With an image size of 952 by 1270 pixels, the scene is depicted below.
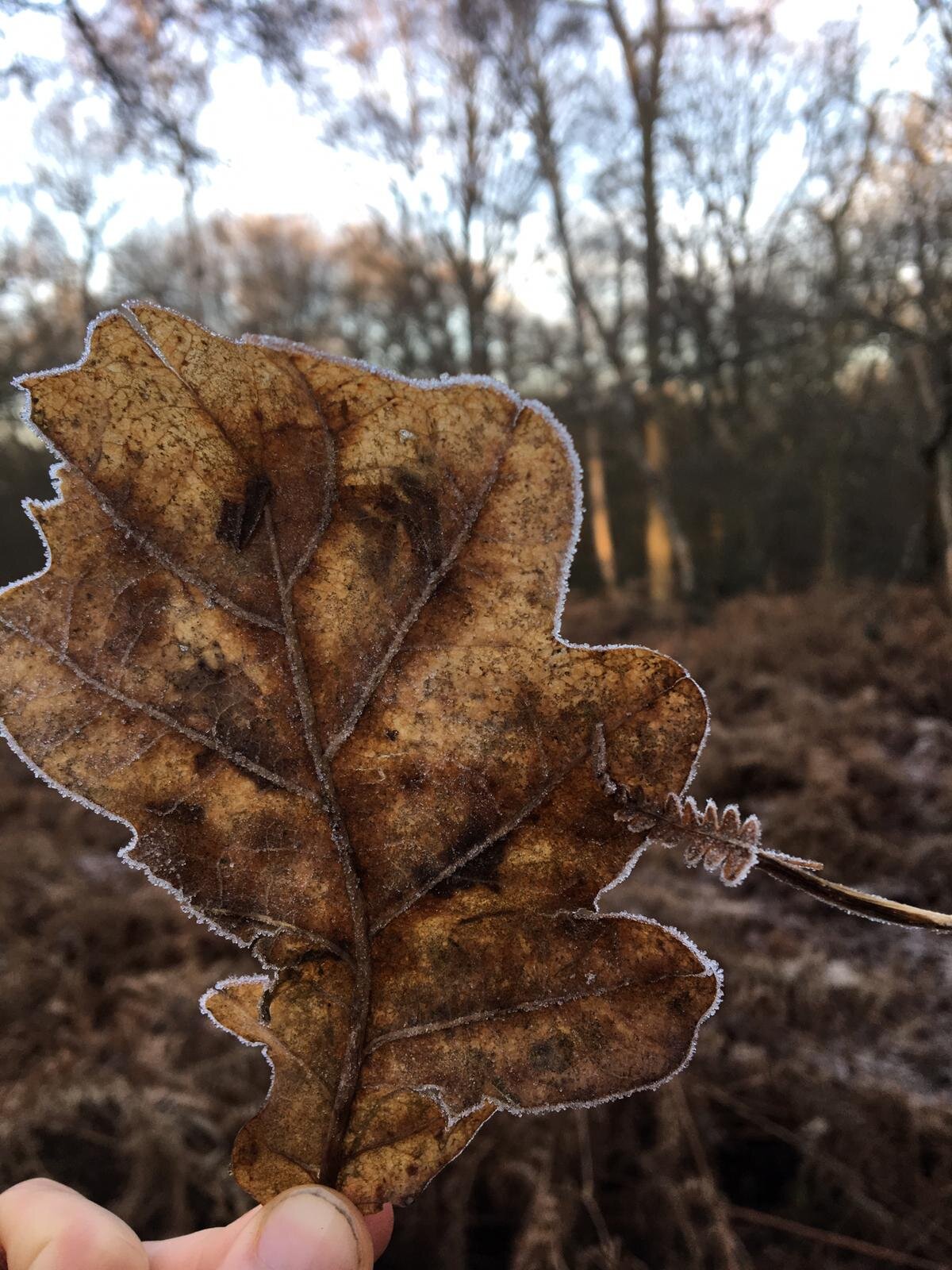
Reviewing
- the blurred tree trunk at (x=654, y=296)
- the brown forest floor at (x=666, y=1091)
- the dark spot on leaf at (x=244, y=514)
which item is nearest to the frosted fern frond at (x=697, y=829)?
the dark spot on leaf at (x=244, y=514)

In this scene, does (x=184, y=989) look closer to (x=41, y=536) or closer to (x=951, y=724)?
(x=41, y=536)

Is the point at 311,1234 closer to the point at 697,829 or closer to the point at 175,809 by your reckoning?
the point at 175,809

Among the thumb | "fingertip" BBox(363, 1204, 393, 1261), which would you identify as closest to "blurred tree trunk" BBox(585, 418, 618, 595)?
"fingertip" BBox(363, 1204, 393, 1261)

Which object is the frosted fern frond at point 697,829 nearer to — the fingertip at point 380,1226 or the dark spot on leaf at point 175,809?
the dark spot on leaf at point 175,809

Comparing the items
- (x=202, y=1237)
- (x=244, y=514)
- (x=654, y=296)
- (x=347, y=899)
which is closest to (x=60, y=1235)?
(x=202, y=1237)

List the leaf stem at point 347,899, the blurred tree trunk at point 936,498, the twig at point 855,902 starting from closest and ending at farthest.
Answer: the twig at point 855,902
the leaf stem at point 347,899
the blurred tree trunk at point 936,498

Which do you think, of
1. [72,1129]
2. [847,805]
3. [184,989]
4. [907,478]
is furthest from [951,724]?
[907,478]

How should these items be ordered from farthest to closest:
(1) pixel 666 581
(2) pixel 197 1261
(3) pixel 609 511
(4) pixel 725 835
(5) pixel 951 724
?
(3) pixel 609 511, (1) pixel 666 581, (5) pixel 951 724, (2) pixel 197 1261, (4) pixel 725 835

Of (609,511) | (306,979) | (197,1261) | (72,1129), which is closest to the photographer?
(306,979)

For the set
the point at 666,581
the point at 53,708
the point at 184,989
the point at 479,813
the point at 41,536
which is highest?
the point at 41,536
